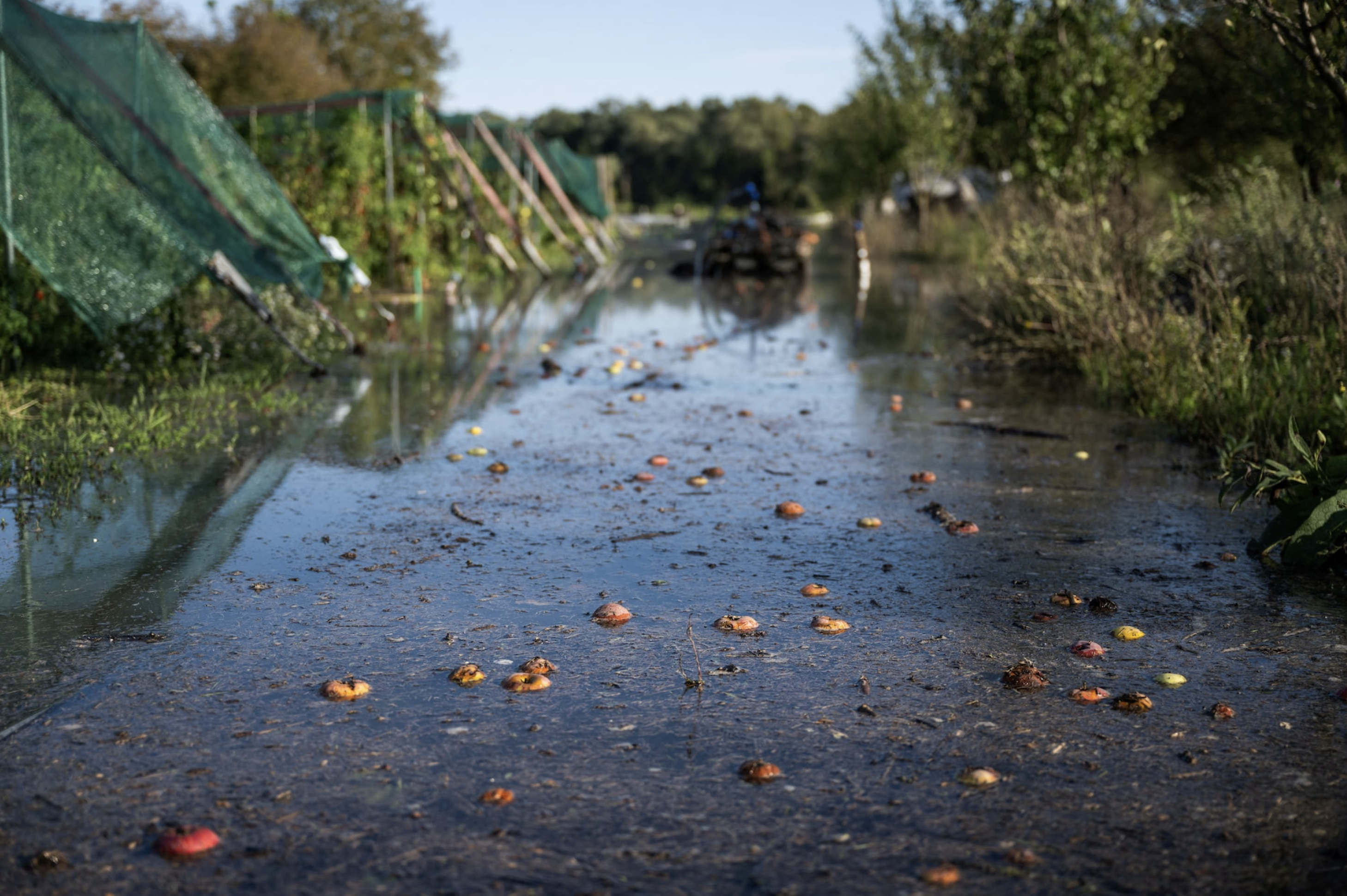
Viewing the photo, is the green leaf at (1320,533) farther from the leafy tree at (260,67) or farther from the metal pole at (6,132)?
the leafy tree at (260,67)

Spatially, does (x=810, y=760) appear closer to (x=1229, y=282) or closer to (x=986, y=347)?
(x=1229, y=282)

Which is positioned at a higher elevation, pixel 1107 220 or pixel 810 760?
pixel 1107 220

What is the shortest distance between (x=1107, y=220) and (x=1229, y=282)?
3.43 feet

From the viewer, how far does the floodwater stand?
272cm

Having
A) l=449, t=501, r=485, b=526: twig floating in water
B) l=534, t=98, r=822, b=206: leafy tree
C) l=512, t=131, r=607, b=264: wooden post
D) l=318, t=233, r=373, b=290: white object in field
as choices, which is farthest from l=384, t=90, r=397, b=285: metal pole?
l=534, t=98, r=822, b=206: leafy tree

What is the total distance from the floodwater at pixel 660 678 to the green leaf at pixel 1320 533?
18 cm

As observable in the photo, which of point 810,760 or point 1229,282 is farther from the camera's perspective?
point 1229,282

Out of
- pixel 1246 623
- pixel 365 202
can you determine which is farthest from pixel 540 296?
pixel 1246 623

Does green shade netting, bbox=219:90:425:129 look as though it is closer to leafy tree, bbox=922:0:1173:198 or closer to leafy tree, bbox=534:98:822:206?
leafy tree, bbox=922:0:1173:198

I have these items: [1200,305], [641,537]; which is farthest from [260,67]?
[641,537]

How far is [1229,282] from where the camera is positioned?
9352 mm

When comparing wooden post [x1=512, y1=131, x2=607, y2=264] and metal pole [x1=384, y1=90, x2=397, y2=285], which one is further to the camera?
wooden post [x1=512, y1=131, x2=607, y2=264]

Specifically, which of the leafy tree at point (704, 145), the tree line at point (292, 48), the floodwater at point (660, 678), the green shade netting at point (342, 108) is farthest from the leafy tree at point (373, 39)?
the leafy tree at point (704, 145)

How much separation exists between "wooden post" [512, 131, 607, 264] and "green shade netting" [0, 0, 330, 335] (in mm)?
15590
